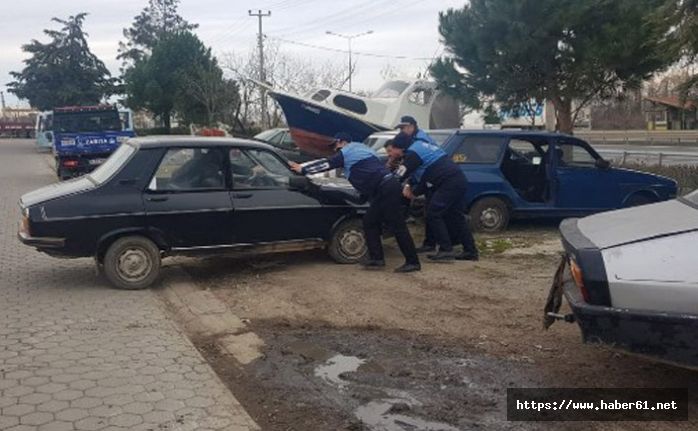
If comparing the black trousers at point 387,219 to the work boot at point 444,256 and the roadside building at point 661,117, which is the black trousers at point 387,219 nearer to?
the work boot at point 444,256

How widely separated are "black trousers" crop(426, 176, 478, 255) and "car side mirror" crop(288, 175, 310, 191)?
1.63m

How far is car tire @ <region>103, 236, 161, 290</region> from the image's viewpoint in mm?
7320

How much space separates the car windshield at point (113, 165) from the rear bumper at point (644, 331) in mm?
5112

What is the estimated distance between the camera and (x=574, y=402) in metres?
4.39

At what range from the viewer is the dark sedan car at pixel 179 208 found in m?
7.14

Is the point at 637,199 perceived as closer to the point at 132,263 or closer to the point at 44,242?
the point at 132,263

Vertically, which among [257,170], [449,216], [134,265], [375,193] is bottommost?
[134,265]

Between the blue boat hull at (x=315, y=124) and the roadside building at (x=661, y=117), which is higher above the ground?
the roadside building at (x=661, y=117)

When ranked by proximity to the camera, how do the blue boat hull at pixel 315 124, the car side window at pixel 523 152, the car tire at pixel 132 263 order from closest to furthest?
1. the car tire at pixel 132 263
2. the car side window at pixel 523 152
3. the blue boat hull at pixel 315 124

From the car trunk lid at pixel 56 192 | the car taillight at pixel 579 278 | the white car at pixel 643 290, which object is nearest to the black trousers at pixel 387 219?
the car trunk lid at pixel 56 192

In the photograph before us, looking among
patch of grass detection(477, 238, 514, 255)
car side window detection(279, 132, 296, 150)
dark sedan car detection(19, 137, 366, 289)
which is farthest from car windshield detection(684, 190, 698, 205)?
car side window detection(279, 132, 296, 150)

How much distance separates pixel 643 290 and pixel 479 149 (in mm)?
6866

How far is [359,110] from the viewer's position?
70.0 feet

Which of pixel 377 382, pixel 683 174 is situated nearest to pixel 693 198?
pixel 377 382
